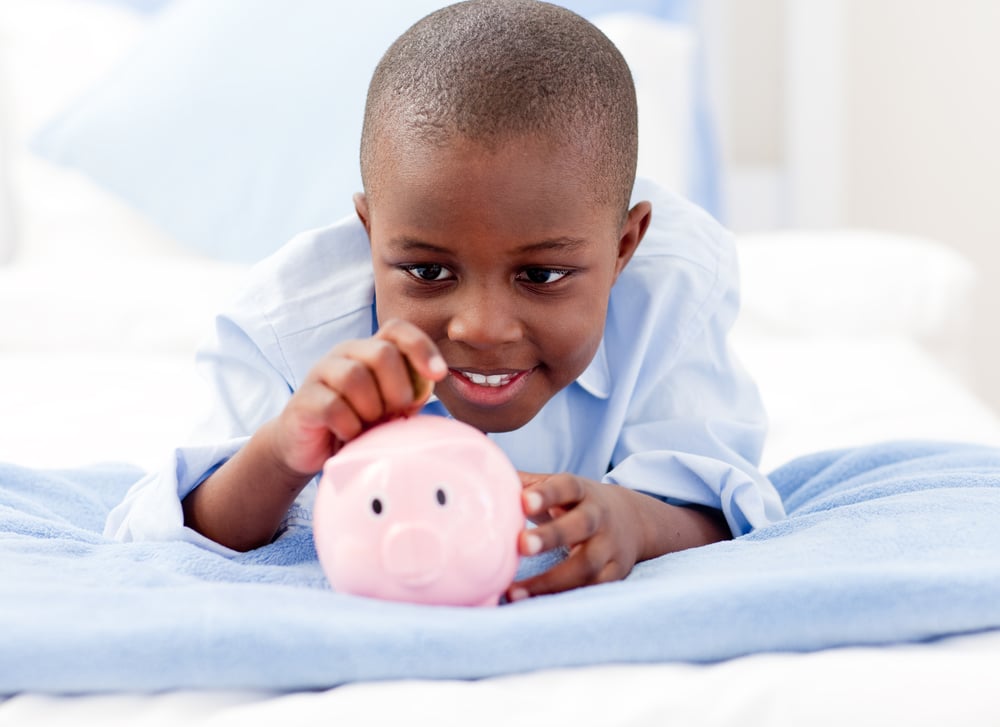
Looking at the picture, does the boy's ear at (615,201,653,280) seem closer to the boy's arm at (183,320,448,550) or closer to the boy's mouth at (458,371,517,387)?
the boy's mouth at (458,371,517,387)

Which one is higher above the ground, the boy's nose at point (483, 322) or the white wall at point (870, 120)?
the boy's nose at point (483, 322)

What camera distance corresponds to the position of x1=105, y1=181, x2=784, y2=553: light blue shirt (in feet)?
3.83

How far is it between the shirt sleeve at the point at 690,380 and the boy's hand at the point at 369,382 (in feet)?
1.22

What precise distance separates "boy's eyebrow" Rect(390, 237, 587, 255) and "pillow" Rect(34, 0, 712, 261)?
1.25m

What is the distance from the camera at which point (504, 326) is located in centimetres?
99

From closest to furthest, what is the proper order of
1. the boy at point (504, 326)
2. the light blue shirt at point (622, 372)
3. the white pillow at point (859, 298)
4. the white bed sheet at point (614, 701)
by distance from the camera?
the white bed sheet at point (614, 701)
the boy at point (504, 326)
the light blue shirt at point (622, 372)
the white pillow at point (859, 298)

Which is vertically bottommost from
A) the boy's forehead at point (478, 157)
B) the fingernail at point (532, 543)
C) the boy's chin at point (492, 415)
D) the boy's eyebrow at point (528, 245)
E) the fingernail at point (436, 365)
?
the boy's chin at point (492, 415)

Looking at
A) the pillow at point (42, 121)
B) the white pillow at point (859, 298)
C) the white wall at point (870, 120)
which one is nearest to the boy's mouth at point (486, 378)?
the white pillow at point (859, 298)

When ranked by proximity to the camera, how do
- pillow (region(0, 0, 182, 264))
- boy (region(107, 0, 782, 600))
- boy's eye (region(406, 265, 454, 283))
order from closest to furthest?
boy (region(107, 0, 782, 600)) → boy's eye (region(406, 265, 454, 283)) → pillow (region(0, 0, 182, 264))

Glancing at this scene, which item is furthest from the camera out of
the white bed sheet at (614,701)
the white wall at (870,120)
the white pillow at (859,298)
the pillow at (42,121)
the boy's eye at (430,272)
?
the white wall at (870,120)

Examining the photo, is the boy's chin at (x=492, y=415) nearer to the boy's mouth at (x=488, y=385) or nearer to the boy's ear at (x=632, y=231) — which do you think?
the boy's mouth at (x=488, y=385)

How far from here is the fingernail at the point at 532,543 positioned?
823 mm

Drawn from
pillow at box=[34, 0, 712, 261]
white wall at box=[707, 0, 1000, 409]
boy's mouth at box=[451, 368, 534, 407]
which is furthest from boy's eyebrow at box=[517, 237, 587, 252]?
white wall at box=[707, 0, 1000, 409]

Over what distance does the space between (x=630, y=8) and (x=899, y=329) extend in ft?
3.78
